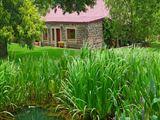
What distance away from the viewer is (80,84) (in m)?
7.58

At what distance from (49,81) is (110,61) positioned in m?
1.50

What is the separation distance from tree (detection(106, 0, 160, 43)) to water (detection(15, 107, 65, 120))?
20633 mm

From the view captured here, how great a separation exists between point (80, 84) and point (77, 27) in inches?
1164

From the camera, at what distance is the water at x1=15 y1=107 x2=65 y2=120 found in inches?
326

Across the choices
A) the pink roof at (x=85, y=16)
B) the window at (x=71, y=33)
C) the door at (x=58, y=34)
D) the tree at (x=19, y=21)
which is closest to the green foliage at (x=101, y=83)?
the tree at (x=19, y=21)

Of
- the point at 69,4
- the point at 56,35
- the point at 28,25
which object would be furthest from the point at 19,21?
the point at 56,35

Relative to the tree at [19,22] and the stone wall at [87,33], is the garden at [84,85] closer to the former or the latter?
the tree at [19,22]

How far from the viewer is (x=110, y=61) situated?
801 centimetres

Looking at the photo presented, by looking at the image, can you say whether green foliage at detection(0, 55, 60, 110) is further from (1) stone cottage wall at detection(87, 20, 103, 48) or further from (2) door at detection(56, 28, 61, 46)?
(2) door at detection(56, 28, 61, 46)

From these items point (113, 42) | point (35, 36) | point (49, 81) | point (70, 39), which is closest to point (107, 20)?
point (113, 42)

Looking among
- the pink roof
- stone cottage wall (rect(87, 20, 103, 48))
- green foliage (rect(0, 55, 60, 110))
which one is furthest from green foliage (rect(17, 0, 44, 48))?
stone cottage wall (rect(87, 20, 103, 48))

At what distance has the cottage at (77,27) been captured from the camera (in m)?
36.3

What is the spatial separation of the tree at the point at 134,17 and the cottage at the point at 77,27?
5.18m

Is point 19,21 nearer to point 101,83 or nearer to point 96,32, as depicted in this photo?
point 101,83
